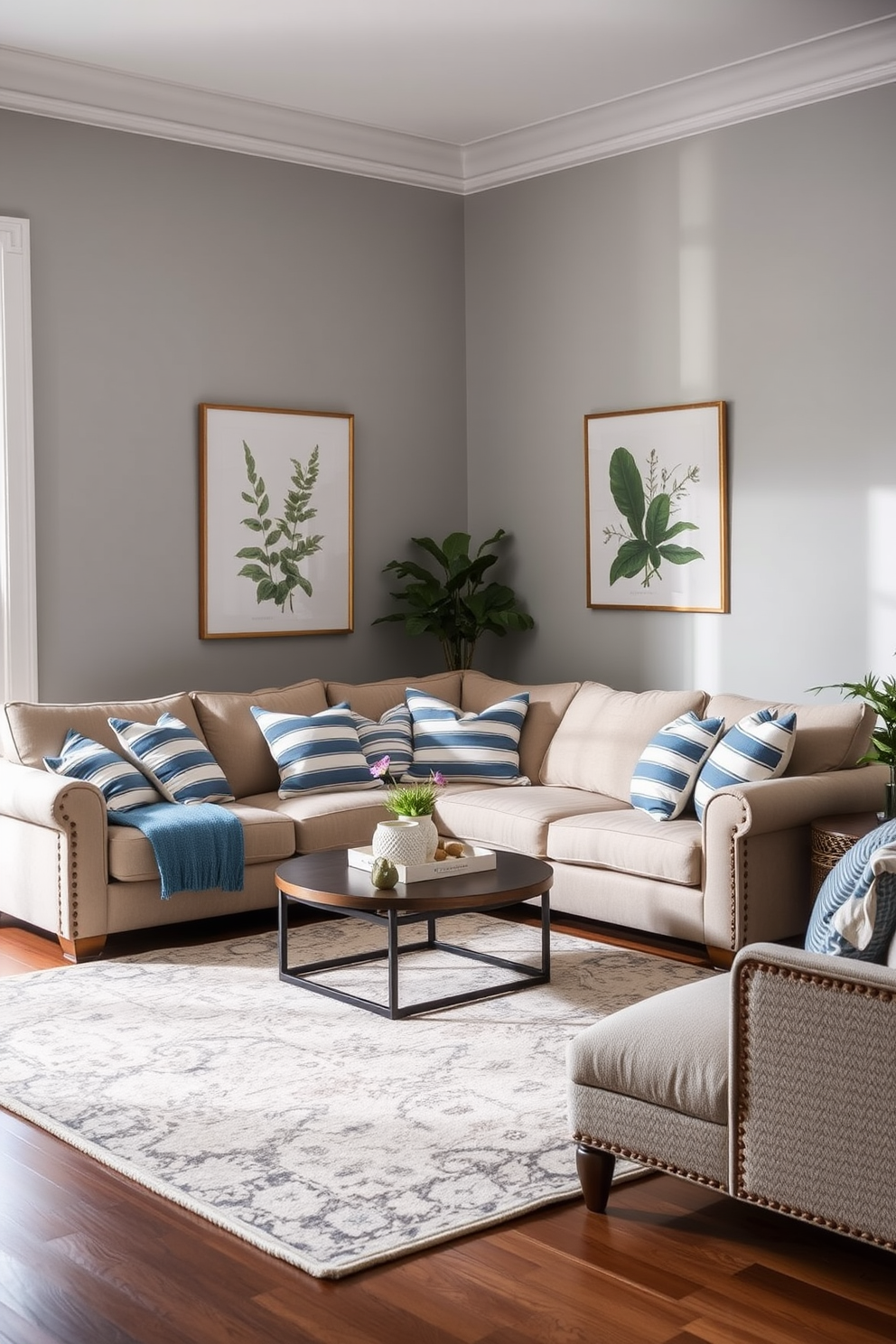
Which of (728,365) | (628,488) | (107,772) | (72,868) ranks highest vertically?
(728,365)

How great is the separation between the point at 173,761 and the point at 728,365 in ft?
9.31

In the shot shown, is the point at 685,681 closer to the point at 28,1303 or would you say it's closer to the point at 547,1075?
the point at 547,1075

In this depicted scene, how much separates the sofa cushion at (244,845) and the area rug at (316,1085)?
31 cm

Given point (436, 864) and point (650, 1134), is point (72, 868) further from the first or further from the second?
point (650, 1134)

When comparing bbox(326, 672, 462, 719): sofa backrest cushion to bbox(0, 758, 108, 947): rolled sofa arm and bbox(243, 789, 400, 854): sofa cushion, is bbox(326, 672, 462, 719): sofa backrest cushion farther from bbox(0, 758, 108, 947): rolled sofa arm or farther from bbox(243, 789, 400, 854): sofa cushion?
bbox(0, 758, 108, 947): rolled sofa arm

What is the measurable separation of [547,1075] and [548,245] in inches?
171

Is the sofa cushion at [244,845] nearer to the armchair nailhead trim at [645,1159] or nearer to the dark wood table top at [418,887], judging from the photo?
the dark wood table top at [418,887]

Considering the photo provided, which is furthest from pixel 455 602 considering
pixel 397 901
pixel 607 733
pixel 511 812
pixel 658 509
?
pixel 397 901

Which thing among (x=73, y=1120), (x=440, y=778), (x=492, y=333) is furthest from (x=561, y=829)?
(x=492, y=333)

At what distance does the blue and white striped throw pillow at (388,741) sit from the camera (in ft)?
20.5

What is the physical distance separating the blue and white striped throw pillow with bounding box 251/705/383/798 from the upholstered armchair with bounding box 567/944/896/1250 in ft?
9.74

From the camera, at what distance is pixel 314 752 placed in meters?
5.98

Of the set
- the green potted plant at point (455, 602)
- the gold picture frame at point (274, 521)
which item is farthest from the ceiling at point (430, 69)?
the green potted plant at point (455, 602)

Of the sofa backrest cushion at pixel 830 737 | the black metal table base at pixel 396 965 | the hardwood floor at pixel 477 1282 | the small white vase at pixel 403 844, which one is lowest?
the hardwood floor at pixel 477 1282
